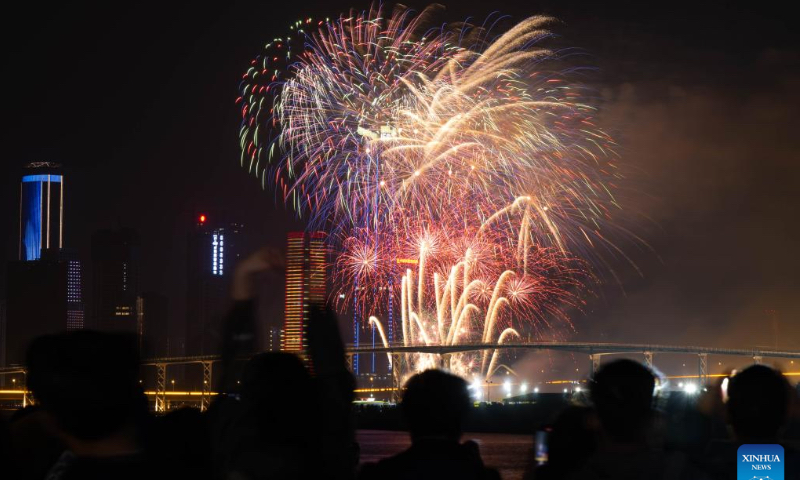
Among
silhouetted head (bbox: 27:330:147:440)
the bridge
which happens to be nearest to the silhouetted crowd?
silhouetted head (bbox: 27:330:147:440)

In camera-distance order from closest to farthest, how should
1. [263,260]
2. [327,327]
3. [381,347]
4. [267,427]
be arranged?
[267,427] < [327,327] < [263,260] < [381,347]

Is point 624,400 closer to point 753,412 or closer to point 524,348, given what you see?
point 753,412

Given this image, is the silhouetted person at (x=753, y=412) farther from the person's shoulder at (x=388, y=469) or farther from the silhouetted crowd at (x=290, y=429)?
the person's shoulder at (x=388, y=469)

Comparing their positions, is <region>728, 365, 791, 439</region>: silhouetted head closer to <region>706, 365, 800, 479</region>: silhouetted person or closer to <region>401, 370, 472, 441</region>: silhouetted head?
<region>706, 365, 800, 479</region>: silhouetted person

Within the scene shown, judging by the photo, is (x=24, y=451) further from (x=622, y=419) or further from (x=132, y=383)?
(x=622, y=419)

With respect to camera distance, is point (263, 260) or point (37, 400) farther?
point (263, 260)

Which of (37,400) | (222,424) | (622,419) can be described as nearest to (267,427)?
(222,424)

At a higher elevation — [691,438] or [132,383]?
[132,383]
